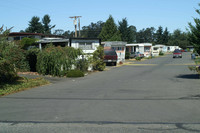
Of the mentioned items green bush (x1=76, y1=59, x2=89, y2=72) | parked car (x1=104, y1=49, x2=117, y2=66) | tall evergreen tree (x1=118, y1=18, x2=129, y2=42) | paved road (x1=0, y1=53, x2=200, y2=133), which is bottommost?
paved road (x1=0, y1=53, x2=200, y2=133)

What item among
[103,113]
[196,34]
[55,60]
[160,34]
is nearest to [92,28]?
[160,34]

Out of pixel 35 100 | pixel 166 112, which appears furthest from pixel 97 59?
pixel 166 112

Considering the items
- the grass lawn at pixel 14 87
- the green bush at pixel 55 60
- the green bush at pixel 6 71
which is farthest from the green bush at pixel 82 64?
the green bush at pixel 6 71

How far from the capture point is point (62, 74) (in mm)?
20609

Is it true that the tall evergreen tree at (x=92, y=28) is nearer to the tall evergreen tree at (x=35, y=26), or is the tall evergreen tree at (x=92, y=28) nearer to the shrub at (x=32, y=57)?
the tall evergreen tree at (x=35, y=26)

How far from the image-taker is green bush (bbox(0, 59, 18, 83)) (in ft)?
44.6

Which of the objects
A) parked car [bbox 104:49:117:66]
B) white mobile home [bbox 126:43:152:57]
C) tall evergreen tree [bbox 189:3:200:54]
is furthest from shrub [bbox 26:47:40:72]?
white mobile home [bbox 126:43:152:57]

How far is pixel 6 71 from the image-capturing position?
14664mm

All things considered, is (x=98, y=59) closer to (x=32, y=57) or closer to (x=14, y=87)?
(x=32, y=57)

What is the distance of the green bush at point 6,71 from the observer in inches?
535

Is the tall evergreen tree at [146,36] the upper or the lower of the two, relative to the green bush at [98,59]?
upper

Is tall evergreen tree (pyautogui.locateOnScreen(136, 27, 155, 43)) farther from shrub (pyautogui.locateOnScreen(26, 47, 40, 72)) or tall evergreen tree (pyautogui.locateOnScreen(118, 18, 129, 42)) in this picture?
shrub (pyautogui.locateOnScreen(26, 47, 40, 72))

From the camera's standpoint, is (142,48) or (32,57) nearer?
(32,57)

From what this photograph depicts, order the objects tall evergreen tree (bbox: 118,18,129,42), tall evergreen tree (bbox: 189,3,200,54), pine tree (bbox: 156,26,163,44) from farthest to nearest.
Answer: pine tree (bbox: 156,26,163,44)
tall evergreen tree (bbox: 118,18,129,42)
tall evergreen tree (bbox: 189,3,200,54)
